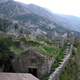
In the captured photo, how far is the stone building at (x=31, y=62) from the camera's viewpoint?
71.7 feet

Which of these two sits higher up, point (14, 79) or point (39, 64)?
point (14, 79)

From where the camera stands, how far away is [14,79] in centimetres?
1511

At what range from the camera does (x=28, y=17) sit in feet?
397

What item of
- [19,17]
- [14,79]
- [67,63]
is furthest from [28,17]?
[14,79]

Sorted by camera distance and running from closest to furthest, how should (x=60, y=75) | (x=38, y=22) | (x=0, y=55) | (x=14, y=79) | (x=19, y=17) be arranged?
(x=14, y=79), (x=60, y=75), (x=0, y=55), (x=38, y=22), (x=19, y=17)

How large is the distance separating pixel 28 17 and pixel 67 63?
98.7 metres

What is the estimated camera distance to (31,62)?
22406 mm

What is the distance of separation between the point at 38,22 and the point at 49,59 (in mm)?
94344

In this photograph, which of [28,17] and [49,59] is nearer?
[49,59]

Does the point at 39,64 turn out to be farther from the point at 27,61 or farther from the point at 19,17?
the point at 19,17

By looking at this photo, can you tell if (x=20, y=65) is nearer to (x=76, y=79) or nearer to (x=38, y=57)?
(x=38, y=57)

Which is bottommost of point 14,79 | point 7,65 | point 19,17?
point 19,17

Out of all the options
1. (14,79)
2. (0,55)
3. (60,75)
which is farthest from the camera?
(0,55)

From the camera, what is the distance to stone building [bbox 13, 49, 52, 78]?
71.7ft
